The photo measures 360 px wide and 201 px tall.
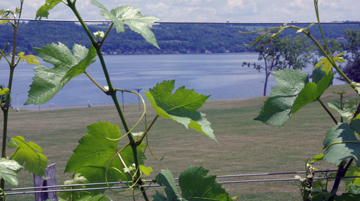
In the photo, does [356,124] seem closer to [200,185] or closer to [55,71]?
[200,185]

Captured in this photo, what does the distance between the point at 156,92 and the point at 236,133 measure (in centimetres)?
633

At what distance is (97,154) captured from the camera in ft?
1.00

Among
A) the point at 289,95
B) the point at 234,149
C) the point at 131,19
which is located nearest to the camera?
the point at 131,19

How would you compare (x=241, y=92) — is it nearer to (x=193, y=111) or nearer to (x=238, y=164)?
(x=238, y=164)

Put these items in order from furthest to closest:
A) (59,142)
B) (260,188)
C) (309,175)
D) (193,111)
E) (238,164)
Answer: (59,142) → (238,164) → (260,188) → (309,175) → (193,111)

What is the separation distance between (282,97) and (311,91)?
0.03m

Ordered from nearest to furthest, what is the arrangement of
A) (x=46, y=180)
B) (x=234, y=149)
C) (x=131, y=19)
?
(x=131, y=19), (x=46, y=180), (x=234, y=149)

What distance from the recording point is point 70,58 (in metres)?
0.27

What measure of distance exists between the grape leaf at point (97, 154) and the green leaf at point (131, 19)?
0.10 meters

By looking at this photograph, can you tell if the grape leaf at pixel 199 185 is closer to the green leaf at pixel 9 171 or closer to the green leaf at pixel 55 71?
the green leaf at pixel 55 71

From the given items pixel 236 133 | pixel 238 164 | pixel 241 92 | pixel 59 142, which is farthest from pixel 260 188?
pixel 241 92

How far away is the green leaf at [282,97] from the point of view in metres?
0.31

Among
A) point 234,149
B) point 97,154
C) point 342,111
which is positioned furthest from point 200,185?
point 234,149

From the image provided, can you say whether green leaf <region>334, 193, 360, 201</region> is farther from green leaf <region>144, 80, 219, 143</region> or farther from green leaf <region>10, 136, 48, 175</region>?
green leaf <region>10, 136, 48, 175</region>
